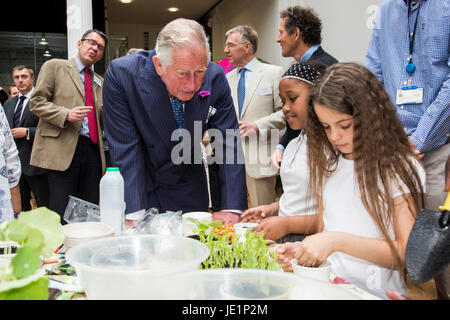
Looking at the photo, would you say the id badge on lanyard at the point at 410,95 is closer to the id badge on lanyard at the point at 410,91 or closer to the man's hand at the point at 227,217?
the id badge on lanyard at the point at 410,91

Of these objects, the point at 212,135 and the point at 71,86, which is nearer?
the point at 212,135

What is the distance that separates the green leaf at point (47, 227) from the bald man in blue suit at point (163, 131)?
34.0 inches

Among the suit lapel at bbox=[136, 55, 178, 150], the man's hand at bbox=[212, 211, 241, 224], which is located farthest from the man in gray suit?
the man's hand at bbox=[212, 211, 241, 224]

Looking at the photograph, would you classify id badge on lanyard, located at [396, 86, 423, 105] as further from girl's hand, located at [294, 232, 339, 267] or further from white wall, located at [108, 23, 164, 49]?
white wall, located at [108, 23, 164, 49]

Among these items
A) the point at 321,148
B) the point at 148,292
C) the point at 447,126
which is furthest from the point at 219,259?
the point at 447,126

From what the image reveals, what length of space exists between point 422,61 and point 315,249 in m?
1.17

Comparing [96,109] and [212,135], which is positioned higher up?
[96,109]

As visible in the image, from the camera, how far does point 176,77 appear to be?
1.49 m

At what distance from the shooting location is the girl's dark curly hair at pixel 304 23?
2693mm

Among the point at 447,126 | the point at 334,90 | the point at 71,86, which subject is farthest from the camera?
the point at 71,86

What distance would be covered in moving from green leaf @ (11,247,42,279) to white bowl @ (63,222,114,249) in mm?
445

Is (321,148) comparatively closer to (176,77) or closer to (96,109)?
(176,77)

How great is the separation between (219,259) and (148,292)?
395 millimetres

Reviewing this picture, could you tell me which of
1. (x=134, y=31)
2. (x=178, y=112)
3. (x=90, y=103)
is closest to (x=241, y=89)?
(x=90, y=103)
